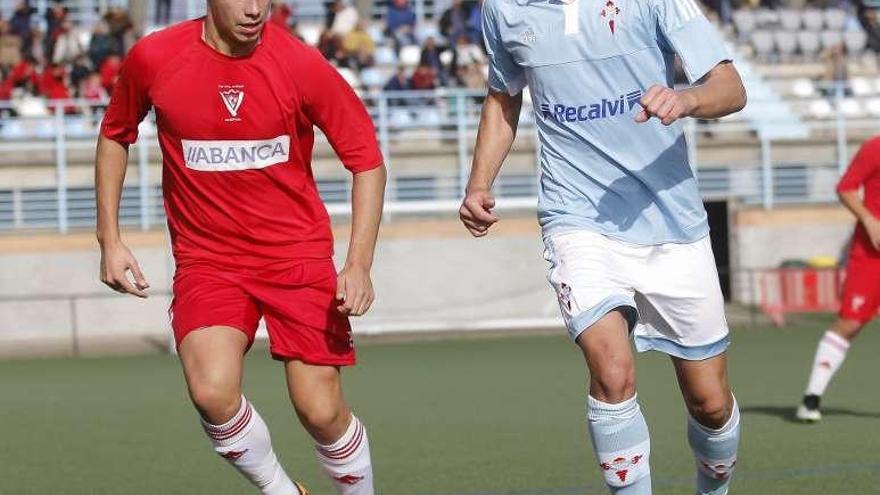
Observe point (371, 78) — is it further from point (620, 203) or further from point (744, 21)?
point (620, 203)

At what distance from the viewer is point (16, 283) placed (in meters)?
21.8

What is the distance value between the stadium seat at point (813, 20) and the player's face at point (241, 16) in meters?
24.5

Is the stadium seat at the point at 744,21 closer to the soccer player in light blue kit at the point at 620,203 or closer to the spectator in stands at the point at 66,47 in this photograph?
the spectator in stands at the point at 66,47

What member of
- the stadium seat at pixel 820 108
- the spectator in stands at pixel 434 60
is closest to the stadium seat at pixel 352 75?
the spectator in stands at pixel 434 60

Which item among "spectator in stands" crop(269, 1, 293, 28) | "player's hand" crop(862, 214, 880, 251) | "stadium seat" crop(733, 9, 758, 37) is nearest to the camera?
"player's hand" crop(862, 214, 880, 251)

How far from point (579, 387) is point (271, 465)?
7376 millimetres

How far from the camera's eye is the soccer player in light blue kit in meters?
6.20

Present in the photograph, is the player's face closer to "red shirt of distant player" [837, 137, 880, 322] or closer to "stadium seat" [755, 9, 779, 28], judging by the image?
"red shirt of distant player" [837, 137, 880, 322]

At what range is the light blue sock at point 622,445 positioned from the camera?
6.14 m

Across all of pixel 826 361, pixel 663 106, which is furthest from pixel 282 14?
pixel 663 106

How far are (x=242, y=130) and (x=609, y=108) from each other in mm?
1329

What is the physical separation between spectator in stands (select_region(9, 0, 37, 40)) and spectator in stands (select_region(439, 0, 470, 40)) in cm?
628

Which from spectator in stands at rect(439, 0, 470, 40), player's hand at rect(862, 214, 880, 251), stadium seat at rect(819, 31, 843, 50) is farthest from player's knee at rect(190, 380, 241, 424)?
stadium seat at rect(819, 31, 843, 50)

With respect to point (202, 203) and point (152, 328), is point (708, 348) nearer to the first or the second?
point (202, 203)
